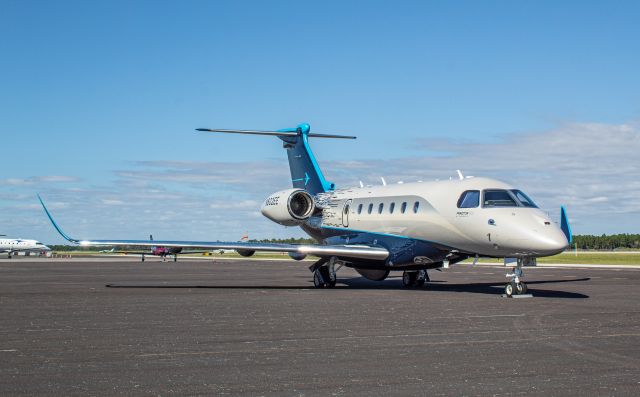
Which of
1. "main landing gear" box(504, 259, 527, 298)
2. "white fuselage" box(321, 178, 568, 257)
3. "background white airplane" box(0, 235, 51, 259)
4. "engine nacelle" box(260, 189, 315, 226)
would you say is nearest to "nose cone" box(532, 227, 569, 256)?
"white fuselage" box(321, 178, 568, 257)

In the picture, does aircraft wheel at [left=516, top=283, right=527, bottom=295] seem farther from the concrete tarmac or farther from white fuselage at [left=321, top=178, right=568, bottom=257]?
the concrete tarmac

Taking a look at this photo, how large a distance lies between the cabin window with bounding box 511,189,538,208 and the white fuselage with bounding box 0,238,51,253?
89780 millimetres

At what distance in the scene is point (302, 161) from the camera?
30938mm

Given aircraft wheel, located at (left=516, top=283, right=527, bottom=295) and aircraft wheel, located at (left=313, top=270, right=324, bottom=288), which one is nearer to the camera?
aircraft wheel, located at (left=516, top=283, right=527, bottom=295)

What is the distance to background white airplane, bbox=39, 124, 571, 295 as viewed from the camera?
797 inches

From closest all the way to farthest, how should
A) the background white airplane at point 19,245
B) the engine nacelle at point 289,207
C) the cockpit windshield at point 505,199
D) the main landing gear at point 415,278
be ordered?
the cockpit windshield at point 505,199, the main landing gear at point 415,278, the engine nacelle at point 289,207, the background white airplane at point 19,245

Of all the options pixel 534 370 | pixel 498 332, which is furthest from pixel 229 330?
pixel 534 370

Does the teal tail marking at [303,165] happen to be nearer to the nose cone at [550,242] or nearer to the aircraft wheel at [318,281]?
the aircraft wheel at [318,281]

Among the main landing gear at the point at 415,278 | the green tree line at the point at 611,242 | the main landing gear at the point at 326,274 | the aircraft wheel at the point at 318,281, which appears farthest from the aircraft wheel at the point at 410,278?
the green tree line at the point at 611,242

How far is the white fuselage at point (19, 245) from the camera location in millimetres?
100250

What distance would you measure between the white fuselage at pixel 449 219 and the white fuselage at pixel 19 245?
270 ft

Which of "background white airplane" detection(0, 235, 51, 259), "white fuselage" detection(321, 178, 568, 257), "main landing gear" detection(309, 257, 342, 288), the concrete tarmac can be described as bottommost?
the concrete tarmac

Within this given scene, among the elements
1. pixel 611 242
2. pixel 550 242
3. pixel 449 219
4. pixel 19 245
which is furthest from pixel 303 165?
pixel 611 242

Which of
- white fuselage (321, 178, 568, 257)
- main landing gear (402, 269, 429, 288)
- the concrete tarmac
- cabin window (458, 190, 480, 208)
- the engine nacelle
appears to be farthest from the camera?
the engine nacelle
